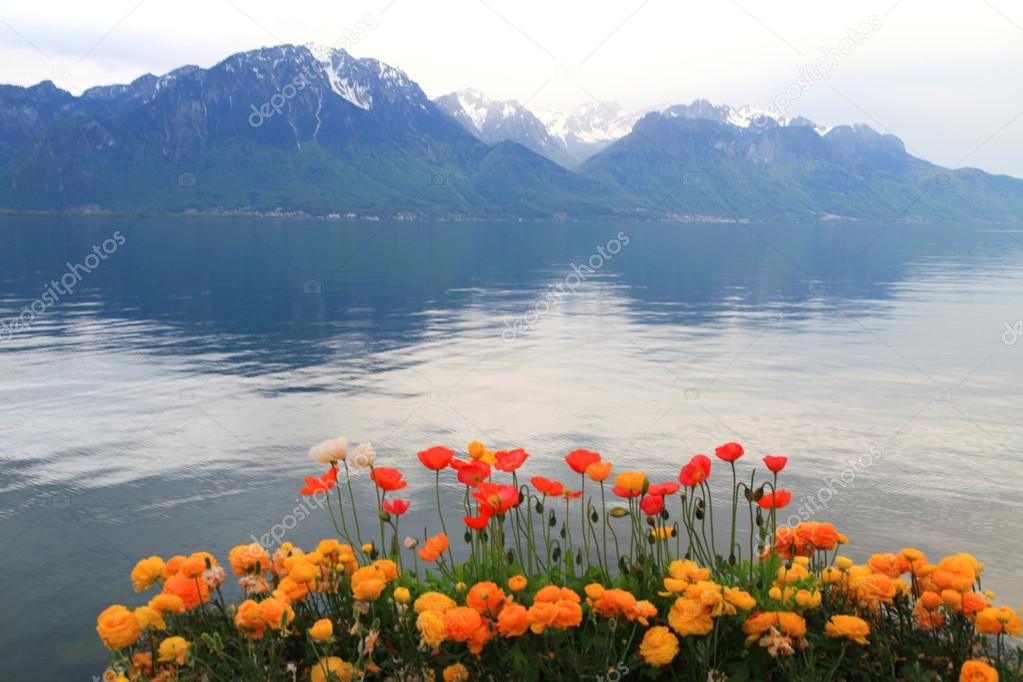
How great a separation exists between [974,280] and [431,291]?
3871 centimetres

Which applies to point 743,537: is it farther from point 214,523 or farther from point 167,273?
point 167,273

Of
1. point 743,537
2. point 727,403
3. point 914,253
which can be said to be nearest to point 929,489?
point 743,537

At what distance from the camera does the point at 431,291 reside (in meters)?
45.9

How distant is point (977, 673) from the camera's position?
16.5ft

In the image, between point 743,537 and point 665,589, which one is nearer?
point 665,589

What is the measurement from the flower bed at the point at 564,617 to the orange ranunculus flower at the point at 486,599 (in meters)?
0.01

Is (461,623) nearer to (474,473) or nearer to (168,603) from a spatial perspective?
(474,473)

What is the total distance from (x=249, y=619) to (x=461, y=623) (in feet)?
4.61

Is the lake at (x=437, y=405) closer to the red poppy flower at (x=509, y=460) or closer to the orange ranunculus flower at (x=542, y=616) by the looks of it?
the red poppy flower at (x=509, y=460)

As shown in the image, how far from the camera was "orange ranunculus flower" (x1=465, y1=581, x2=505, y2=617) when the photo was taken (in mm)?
5395
